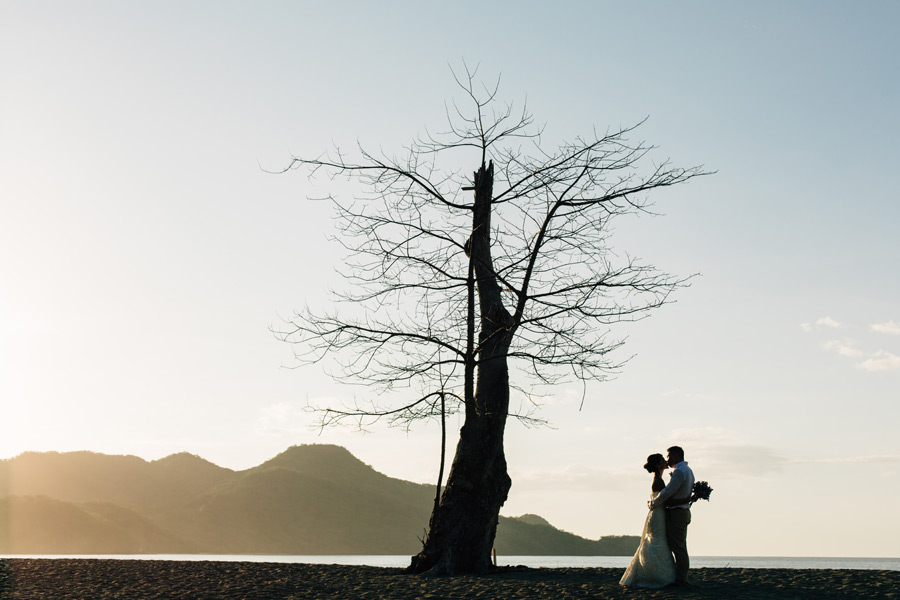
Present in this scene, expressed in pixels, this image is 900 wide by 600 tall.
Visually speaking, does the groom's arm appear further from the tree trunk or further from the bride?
the tree trunk

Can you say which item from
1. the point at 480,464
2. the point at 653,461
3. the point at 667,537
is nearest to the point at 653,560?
the point at 667,537

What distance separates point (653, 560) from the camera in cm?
1166

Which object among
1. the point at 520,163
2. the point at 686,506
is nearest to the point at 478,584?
the point at 686,506

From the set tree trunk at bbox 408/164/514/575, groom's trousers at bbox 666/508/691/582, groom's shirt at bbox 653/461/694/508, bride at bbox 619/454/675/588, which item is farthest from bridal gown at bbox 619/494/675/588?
tree trunk at bbox 408/164/514/575

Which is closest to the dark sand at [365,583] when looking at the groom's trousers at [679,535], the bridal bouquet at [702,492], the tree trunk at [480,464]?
the groom's trousers at [679,535]

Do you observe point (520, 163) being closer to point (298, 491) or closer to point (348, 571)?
point (348, 571)

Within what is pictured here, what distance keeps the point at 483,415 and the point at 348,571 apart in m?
3.91

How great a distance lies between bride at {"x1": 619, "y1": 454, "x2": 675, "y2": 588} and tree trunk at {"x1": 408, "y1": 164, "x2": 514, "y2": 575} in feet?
11.4

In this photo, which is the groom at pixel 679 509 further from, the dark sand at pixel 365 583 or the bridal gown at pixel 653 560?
the dark sand at pixel 365 583

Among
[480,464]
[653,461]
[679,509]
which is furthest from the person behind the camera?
[480,464]

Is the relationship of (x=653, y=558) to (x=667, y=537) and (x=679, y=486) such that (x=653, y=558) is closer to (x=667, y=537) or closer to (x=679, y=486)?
(x=667, y=537)

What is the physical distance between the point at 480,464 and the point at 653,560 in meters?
4.18

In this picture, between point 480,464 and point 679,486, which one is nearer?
point 679,486

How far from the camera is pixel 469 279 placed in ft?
49.5
